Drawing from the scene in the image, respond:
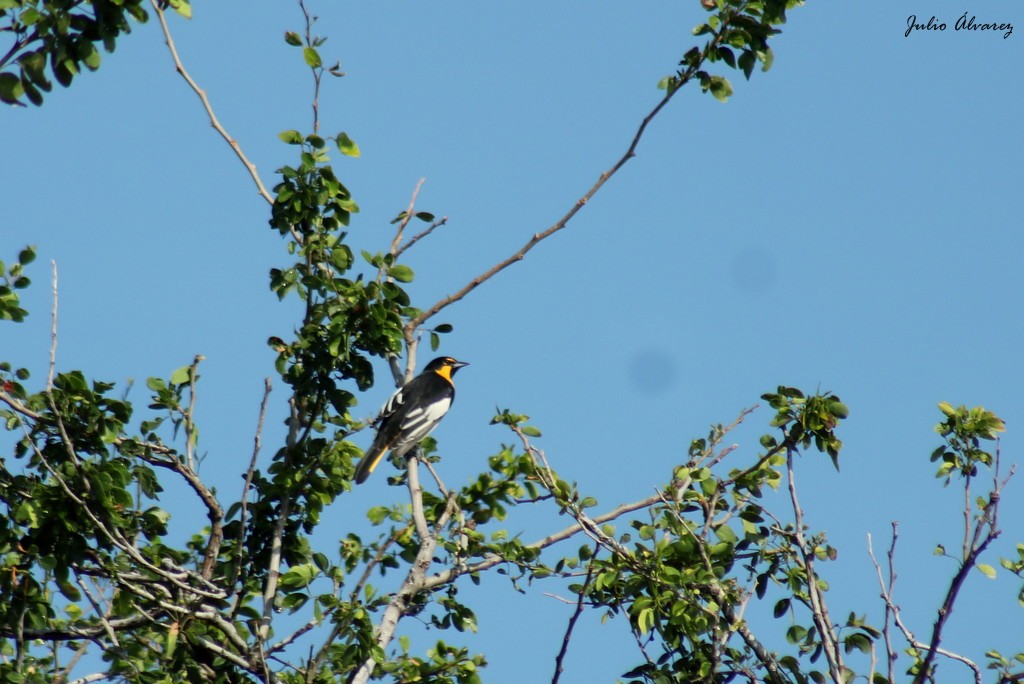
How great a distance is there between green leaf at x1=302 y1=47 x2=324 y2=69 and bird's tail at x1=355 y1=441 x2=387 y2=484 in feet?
7.88

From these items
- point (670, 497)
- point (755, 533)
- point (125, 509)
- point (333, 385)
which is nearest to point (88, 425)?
point (125, 509)

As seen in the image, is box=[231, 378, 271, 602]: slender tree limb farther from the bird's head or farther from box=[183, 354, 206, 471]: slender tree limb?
the bird's head

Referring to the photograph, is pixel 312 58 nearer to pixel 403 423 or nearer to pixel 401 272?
pixel 401 272

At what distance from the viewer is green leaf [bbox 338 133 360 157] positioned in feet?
19.5

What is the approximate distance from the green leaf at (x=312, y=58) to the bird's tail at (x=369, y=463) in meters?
2.40

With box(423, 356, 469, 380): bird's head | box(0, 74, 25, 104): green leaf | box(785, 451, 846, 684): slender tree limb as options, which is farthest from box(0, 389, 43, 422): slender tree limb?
box(423, 356, 469, 380): bird's head

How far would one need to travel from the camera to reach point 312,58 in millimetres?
5922

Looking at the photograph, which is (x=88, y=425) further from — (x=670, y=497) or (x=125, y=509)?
(x=670, y=497)

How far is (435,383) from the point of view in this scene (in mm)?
8906

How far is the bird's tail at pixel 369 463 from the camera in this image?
24.3 ft

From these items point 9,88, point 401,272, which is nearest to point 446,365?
point 401,272

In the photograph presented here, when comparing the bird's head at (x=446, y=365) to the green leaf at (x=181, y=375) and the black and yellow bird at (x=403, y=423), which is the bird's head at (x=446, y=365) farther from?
the green leaf at (x=181, y=375)

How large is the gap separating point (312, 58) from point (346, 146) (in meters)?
0.44

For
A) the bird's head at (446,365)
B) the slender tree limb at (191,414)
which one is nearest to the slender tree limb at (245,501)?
the slender tree limb at (191,414)
